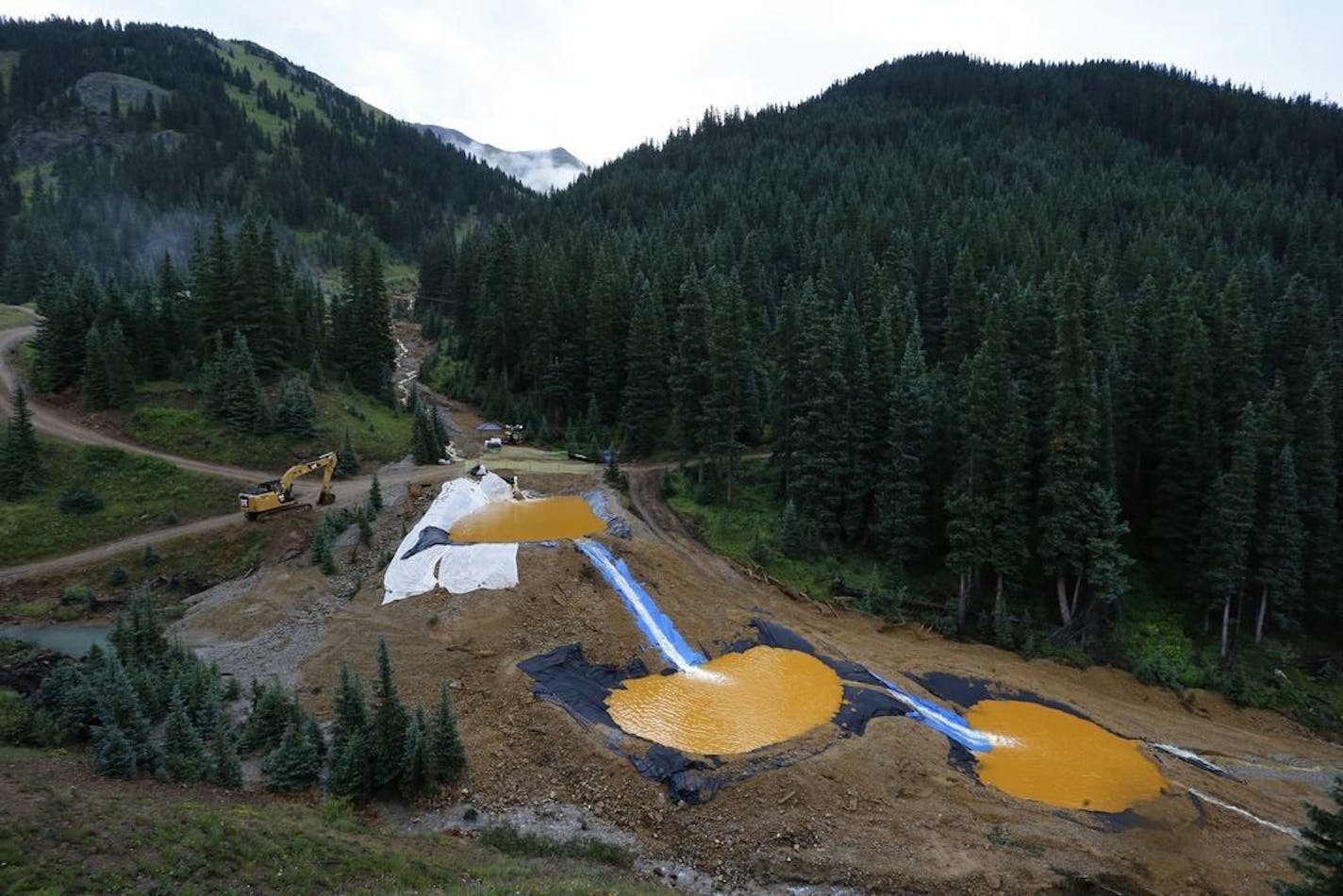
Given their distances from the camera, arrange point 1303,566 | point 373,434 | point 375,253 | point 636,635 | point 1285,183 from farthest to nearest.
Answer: point 1285,183
point 375,253
point 373,434
point 1303,566
point 636,635

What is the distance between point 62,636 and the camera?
118 ft

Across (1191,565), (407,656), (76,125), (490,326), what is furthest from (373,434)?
(76,125)

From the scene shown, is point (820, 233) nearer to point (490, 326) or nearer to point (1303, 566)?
point (490, 326)

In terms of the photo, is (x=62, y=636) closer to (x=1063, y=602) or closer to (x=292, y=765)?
(x=292, y=765)

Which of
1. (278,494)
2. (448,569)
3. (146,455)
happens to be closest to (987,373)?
(448,569)

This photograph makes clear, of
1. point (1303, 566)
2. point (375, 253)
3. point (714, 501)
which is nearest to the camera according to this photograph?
point (1303, 566)

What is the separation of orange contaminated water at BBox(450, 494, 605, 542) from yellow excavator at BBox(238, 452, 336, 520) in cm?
1362

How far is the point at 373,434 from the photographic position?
2349 inches

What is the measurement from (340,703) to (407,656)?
6.26 meters

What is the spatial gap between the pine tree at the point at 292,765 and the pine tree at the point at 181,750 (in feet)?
6.22

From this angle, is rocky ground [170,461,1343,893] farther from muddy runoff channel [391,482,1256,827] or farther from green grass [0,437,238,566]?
green grass [0,437,238,566]

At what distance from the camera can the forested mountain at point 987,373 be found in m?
39.6

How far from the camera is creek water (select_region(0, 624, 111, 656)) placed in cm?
3453

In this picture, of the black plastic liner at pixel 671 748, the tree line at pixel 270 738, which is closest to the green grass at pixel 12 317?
the tree line at pixel 270 738
